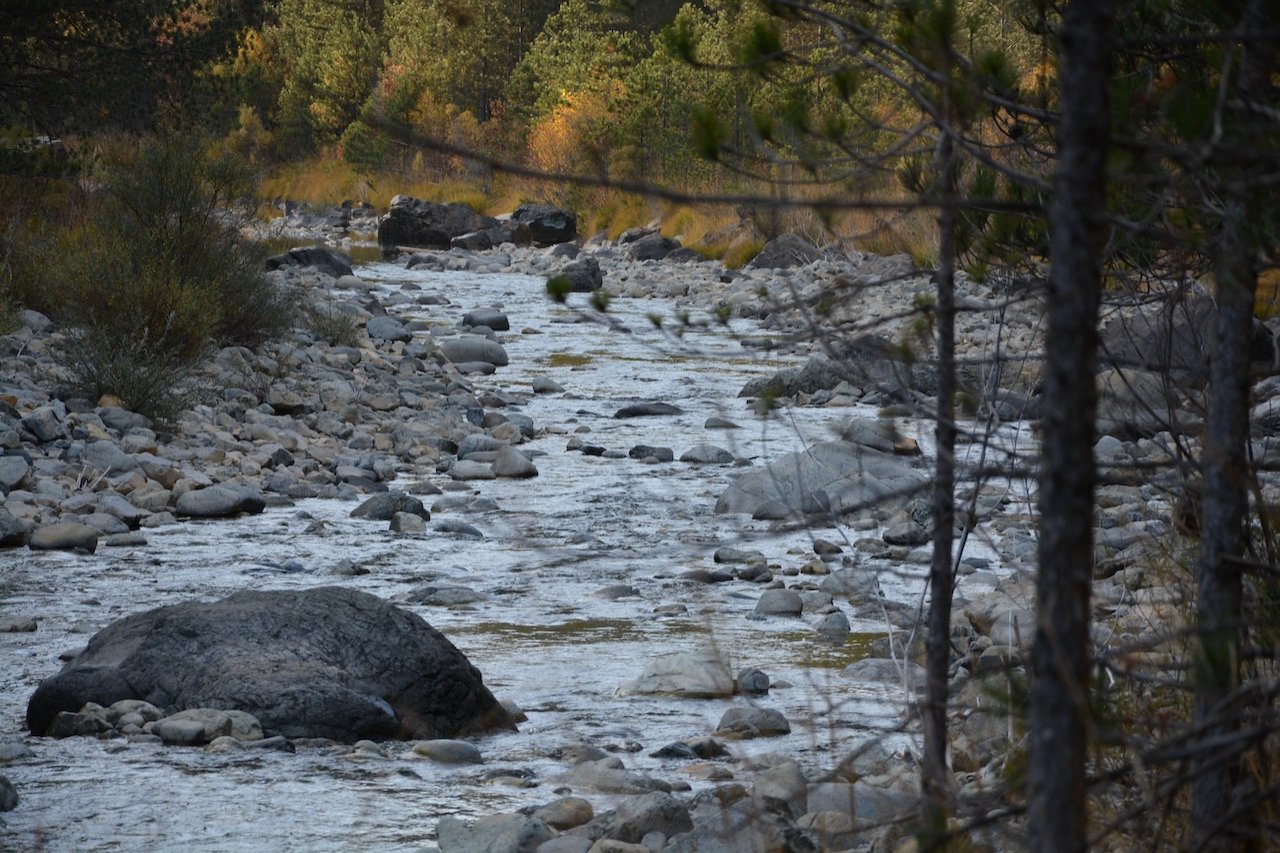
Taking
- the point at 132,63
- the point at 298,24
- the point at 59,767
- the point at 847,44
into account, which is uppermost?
the point at 298,24

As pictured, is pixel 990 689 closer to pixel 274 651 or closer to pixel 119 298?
pixel 274 651

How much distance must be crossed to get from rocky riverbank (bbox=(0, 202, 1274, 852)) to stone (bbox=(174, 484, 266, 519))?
0.01 meters

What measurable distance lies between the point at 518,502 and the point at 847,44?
647 centimetres

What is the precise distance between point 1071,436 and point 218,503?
24.1ft

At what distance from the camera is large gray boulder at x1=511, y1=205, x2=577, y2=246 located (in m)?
33.8

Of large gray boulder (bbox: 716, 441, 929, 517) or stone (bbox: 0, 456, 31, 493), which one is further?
large gray boulder (bbox: 716, 441, 929, 517)

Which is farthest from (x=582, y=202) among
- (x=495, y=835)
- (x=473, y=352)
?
(x=495, y=835)

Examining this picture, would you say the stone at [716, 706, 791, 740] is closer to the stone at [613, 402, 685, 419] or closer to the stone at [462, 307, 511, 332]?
the stone at [613, 402, 685, 419]

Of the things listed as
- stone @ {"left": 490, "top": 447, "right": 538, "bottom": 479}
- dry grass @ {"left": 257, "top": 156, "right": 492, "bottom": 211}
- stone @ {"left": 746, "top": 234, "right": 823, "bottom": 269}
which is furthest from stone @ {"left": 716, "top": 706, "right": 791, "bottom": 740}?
dry grass @ {"left": 257, "top": 156, "right": 492, "bottom": 211}

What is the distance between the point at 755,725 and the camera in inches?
191

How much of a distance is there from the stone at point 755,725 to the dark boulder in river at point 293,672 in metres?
0.77

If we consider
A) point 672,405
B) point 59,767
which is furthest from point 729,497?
point 59,767

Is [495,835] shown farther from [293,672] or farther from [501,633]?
[501,633]

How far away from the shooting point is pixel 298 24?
4319cm
